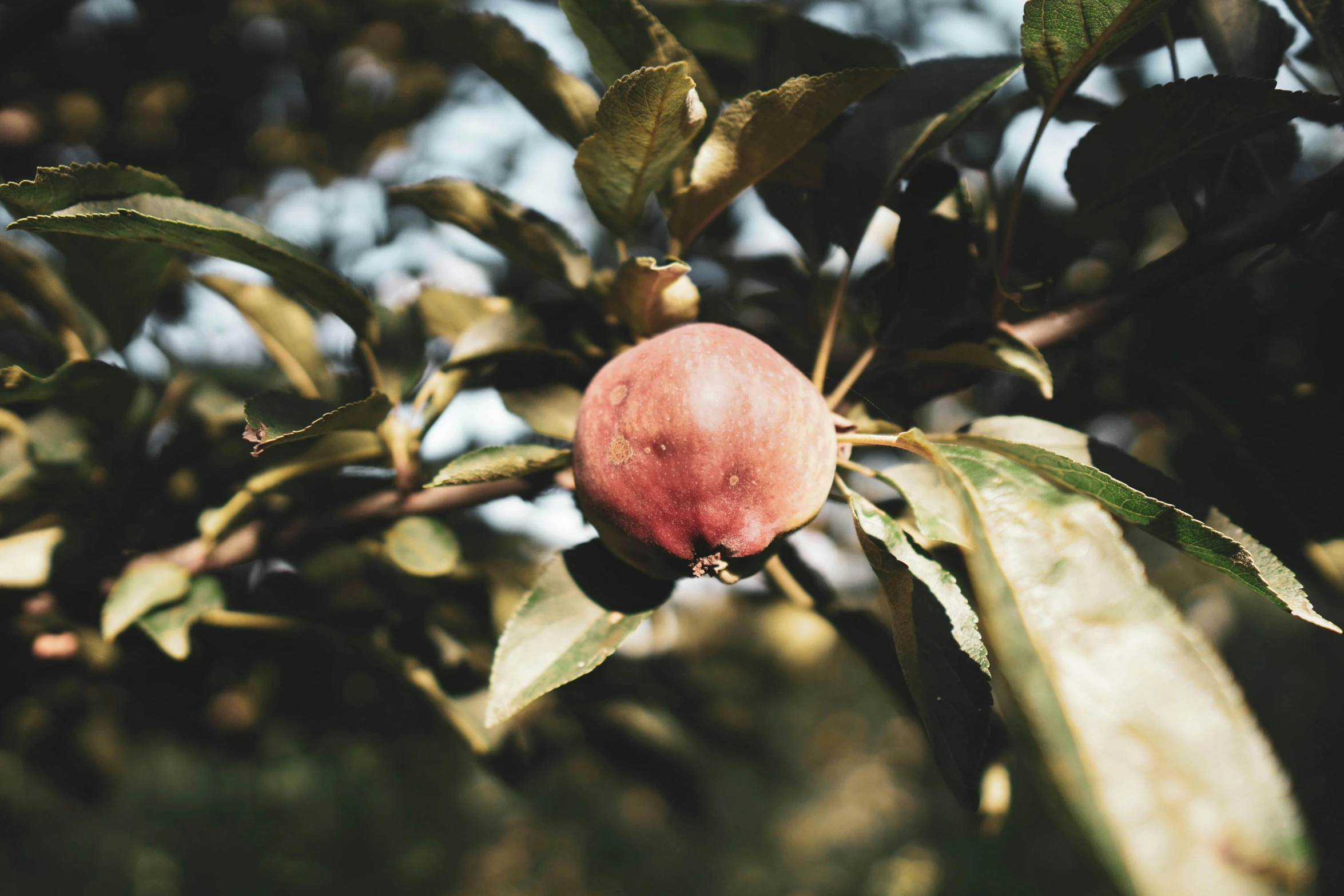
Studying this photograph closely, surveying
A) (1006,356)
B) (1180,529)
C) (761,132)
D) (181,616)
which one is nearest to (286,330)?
(181,616)

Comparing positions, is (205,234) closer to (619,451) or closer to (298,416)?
(298,416)

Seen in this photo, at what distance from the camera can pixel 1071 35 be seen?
20.0 inches

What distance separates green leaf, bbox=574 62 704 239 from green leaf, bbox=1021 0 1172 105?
0.22m

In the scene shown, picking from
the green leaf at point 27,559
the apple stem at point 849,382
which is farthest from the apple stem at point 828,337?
the green leaf at point 27,559

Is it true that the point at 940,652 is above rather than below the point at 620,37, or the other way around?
below

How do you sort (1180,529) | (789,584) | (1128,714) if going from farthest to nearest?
(789,584), (1180,529), (1128,714)

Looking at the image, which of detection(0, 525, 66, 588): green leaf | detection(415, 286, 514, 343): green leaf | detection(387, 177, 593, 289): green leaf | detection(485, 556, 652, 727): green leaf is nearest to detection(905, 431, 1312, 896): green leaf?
detection(485, 556, 652, 727): green leaf

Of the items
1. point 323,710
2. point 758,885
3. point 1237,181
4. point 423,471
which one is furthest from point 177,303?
point 758,885

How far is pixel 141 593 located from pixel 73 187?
34 cm

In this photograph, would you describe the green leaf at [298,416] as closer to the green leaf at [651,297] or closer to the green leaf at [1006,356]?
the green leaf at [651,297]

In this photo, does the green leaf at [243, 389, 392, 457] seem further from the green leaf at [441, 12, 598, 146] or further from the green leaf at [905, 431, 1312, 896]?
the green leaf at [905, 431, 1312, 896]

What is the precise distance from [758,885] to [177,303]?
5.37 meters

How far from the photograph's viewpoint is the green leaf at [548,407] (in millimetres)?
625

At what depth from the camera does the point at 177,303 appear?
4.81 feet
